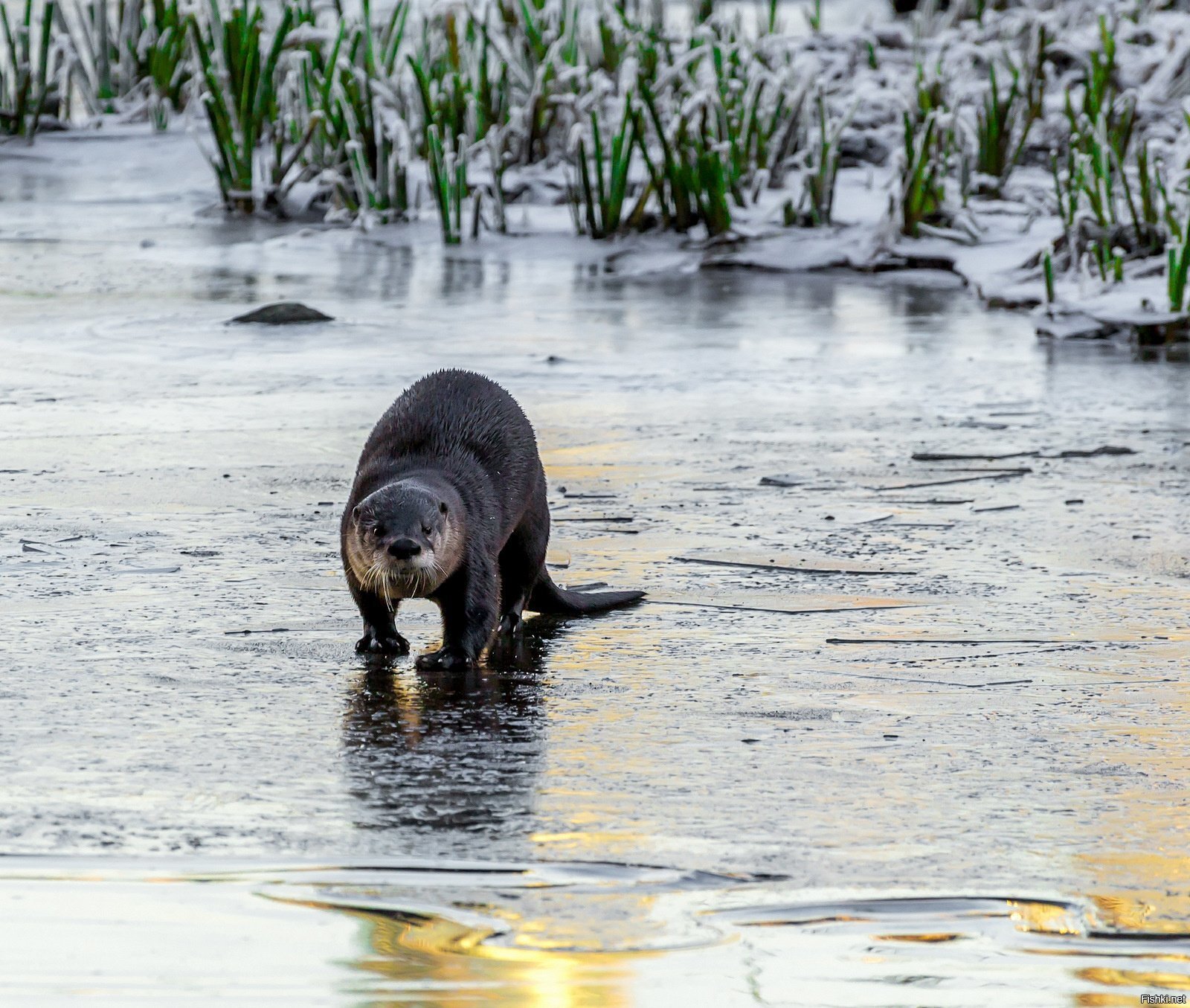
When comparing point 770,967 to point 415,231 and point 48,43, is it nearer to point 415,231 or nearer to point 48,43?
point 415,231

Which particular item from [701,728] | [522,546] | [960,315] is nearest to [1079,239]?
[960,315]

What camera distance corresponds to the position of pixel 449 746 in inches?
151

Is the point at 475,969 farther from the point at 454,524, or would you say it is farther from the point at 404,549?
the point at 454,524

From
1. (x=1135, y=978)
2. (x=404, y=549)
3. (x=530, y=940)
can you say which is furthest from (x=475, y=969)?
(x=404, y=549)

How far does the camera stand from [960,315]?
988cm

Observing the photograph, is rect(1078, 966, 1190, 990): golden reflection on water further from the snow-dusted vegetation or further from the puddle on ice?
the snow-dusted vegetation

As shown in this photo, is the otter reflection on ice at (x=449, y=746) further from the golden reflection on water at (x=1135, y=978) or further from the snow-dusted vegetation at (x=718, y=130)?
the snow-dusted vegetation at (x=718, y=130)

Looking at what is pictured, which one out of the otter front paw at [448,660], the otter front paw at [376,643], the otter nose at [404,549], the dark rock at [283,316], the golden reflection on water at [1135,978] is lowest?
the otter front paw at [448,660]

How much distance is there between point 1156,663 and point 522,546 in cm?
146

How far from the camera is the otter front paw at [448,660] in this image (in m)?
4.45

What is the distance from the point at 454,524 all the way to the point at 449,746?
84 cm

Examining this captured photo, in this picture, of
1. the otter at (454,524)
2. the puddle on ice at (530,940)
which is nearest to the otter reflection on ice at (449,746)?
the otter at (454,524)

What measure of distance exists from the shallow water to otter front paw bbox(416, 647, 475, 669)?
0.13ft

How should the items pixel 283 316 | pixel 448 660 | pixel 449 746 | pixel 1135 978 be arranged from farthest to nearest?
pixel 283 316, pixel 448 660, pixel 449 746, pixel 1135 978
